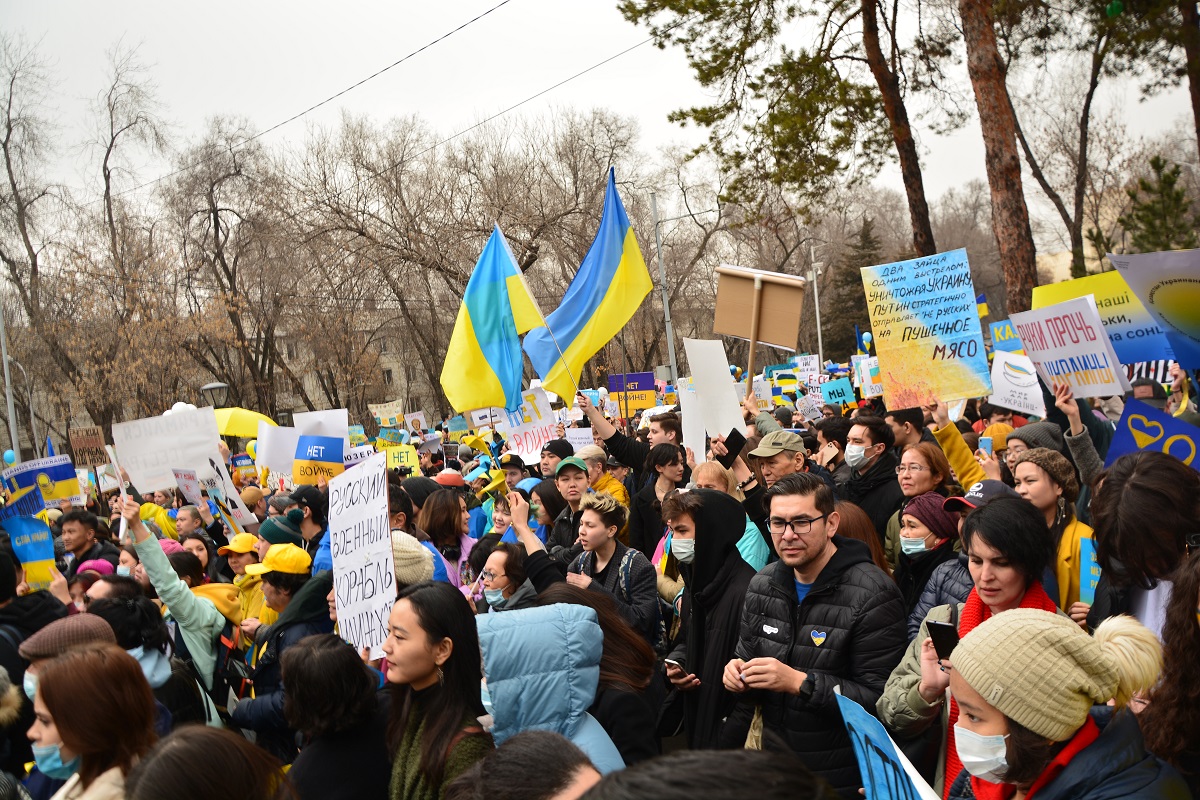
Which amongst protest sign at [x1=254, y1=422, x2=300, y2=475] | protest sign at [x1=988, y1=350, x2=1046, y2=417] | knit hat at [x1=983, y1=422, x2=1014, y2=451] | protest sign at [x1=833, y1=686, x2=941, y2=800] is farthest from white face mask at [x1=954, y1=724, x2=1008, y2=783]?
protest sign at [x1=254, y1=422, x2=300, y2=475]

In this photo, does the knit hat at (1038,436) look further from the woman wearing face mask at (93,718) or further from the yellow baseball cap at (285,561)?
the woman wearing face mask at (93,718)

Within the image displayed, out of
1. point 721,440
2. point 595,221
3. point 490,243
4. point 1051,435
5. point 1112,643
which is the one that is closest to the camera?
point 1112,643

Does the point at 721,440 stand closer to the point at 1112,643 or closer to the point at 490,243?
the point at 490,243

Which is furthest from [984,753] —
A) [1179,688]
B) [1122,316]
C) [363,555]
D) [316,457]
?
[316,457]

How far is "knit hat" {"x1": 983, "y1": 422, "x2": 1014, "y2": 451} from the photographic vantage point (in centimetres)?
852

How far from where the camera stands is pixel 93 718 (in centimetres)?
292

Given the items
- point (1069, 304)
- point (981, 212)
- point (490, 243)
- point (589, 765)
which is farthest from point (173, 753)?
point (981, 212)

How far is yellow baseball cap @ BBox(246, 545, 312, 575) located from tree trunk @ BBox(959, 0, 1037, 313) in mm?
9505

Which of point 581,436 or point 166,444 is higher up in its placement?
point 166,444

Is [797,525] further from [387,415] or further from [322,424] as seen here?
[387,415]

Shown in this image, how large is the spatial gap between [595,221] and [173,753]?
33572 millimetres

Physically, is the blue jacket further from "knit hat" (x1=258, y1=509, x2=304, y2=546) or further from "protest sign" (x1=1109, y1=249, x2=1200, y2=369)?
"protest sign" (x1=1109, y1=249, x2=1200, y2=369)

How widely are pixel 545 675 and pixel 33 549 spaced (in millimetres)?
5212

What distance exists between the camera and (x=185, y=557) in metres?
6.38
